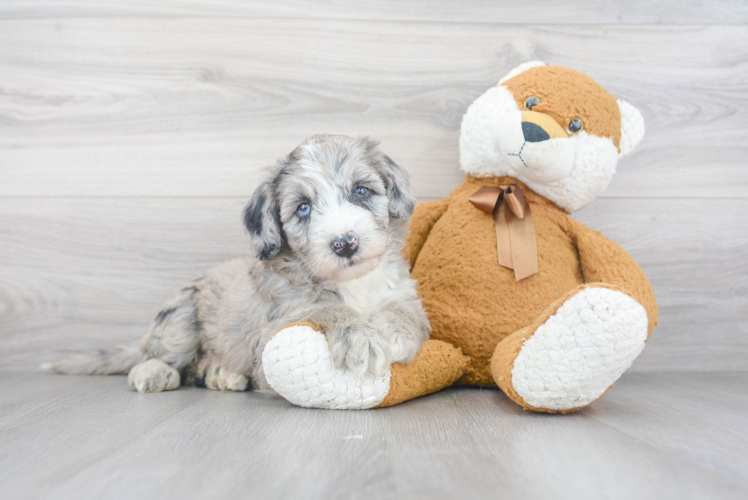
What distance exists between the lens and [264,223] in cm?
168

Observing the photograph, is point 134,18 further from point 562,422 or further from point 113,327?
point 562,422

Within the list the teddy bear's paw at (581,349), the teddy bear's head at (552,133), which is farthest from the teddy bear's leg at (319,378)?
the teddy bear's head at (552,133)

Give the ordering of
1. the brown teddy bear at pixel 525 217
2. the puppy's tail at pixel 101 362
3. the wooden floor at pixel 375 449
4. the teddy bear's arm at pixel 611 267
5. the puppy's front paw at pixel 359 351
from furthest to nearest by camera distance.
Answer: the puppy's tail at pixel 101 362, the brown teddy bear at pixel 525 217, the teddy bear's arm at pixel 611 267, the puppy's front paw at pixel 359 351, the wooden floor at pixel 375 449

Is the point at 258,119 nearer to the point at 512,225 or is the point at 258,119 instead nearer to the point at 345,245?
the point at 345,245

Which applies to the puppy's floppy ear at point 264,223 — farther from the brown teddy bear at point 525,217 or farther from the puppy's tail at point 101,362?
the puppy's tail at point 101,362

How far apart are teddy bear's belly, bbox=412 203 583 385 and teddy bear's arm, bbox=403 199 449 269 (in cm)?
12

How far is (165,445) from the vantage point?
1246 mm

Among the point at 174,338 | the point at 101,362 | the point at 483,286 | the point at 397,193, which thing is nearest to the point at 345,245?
the point at 397,193

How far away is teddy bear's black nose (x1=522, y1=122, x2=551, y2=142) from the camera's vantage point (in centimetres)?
170

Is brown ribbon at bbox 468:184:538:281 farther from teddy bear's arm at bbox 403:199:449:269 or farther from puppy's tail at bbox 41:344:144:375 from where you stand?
puppy's tail at bbox 41:344:144:375

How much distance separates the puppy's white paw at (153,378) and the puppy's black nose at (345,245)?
882 mm

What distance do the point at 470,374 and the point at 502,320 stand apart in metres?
0.22

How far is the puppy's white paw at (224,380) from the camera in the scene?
6.32 ft

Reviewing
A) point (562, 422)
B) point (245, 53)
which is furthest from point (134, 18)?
point (562, 422)
